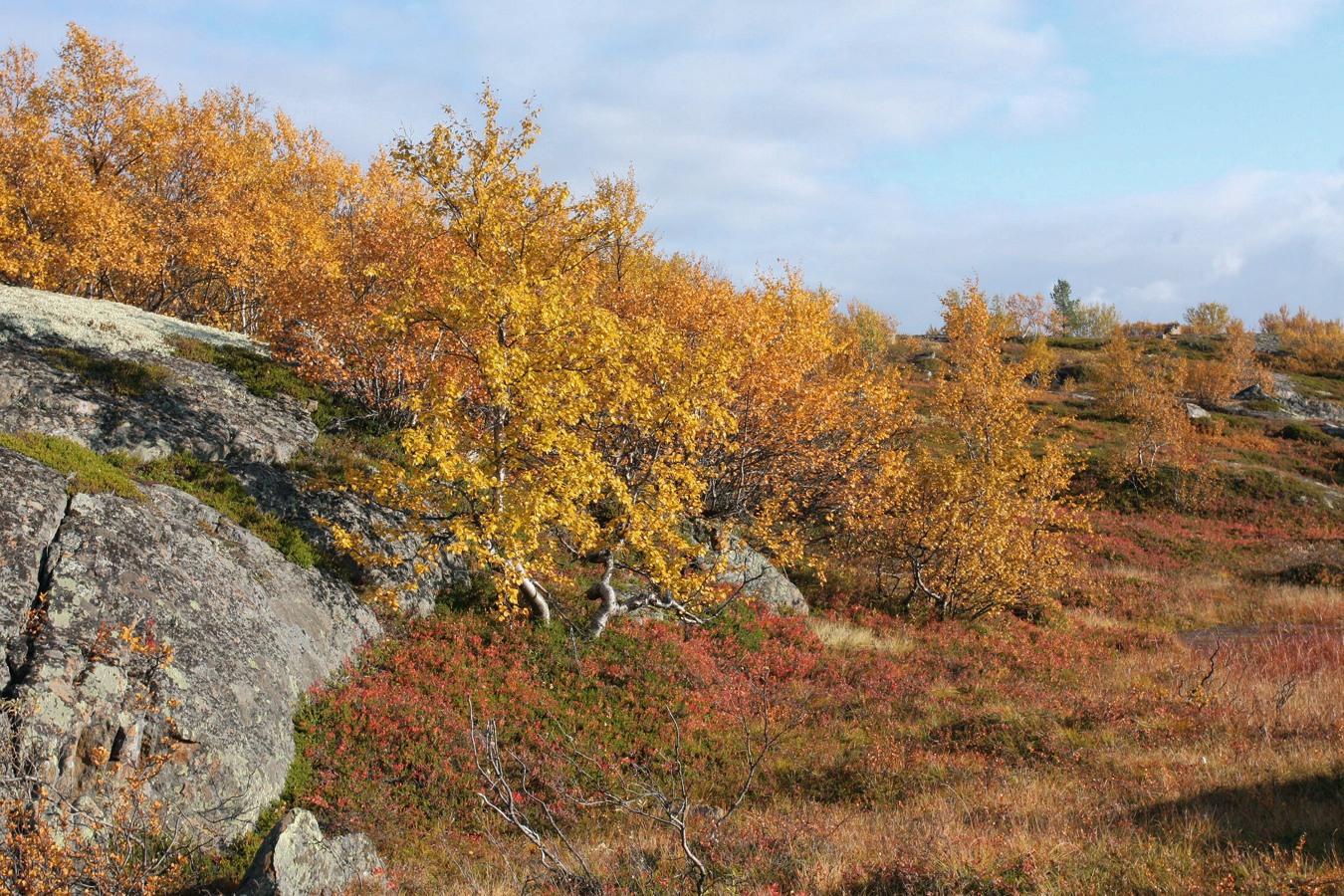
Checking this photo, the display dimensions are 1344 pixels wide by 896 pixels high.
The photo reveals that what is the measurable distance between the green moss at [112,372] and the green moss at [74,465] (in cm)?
441

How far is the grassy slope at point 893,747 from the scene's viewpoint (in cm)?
941

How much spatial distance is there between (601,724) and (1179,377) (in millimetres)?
63711

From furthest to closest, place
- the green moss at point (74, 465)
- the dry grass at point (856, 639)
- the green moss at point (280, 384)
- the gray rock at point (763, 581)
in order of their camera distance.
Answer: the gray rock at point (763, 581)
the green moss at point (280, 384)
the dry grass at point (856, 639)
the green moss at point (74, 465)

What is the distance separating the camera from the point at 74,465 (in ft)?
45.8

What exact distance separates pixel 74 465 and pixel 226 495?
3309 millimetres

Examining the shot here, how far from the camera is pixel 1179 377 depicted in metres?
61.3

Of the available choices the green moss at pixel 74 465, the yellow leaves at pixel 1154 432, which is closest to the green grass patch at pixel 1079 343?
the yellow leaves at pixel 1154 432

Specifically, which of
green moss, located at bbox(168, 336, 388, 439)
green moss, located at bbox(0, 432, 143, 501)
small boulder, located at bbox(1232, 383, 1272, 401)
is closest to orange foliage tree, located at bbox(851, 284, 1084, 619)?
green moss, located at bbox(168, 336, 388, 439)

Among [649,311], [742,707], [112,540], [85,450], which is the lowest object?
[742,707]

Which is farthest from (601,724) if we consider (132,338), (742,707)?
(132,338)

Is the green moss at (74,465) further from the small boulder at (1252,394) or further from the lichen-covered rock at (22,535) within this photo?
the small boulder at (1252,394)

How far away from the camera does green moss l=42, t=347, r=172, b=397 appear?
1909 centimetres

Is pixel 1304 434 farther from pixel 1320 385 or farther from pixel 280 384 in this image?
pixel 280 384

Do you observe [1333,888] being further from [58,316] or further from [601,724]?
[58,316]
